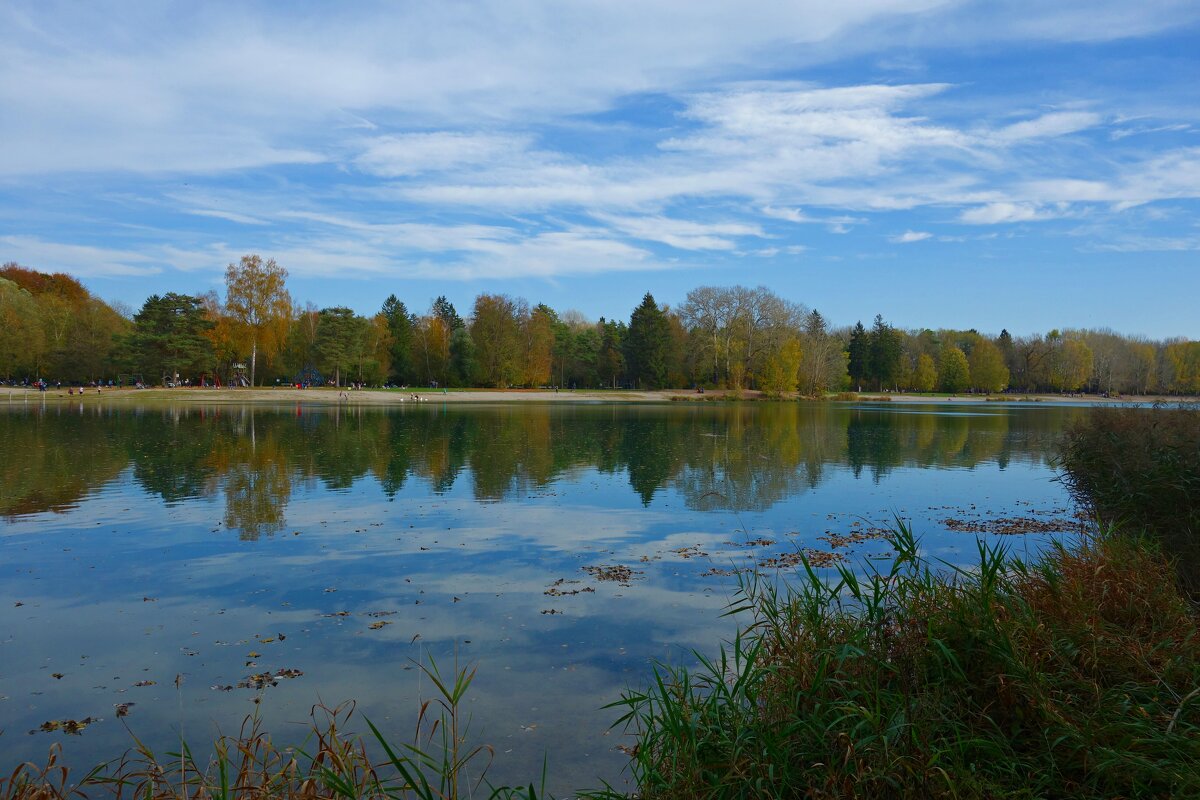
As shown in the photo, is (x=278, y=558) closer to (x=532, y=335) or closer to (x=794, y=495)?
(x=794, y=495)

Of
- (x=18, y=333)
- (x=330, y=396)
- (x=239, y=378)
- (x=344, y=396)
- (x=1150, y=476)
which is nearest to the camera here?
(x=1150, y=476)

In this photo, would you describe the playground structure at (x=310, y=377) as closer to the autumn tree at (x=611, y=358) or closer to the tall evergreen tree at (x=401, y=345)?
the tall evergreen tree at (x=401, y=345)

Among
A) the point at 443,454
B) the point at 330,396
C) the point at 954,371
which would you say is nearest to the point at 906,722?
the point at 443,454

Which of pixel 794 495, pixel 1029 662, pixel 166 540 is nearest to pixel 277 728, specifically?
pixel 1029 662

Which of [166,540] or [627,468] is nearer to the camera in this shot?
[166,540]

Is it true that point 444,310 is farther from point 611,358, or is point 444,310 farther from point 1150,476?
point 1150,476

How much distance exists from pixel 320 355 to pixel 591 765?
86488 mm

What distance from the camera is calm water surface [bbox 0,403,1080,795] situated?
6.46 m

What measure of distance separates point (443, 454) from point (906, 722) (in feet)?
74.2

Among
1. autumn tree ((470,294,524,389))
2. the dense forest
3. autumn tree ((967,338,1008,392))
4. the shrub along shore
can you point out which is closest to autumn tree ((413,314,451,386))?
the dense forest

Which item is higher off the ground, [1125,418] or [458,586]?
[1125,418]

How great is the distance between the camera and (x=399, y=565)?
1111cm

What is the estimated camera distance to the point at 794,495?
59.4 ft

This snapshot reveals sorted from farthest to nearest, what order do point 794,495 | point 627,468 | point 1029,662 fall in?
point 627,468 → point 794,495 → point 1029,662
